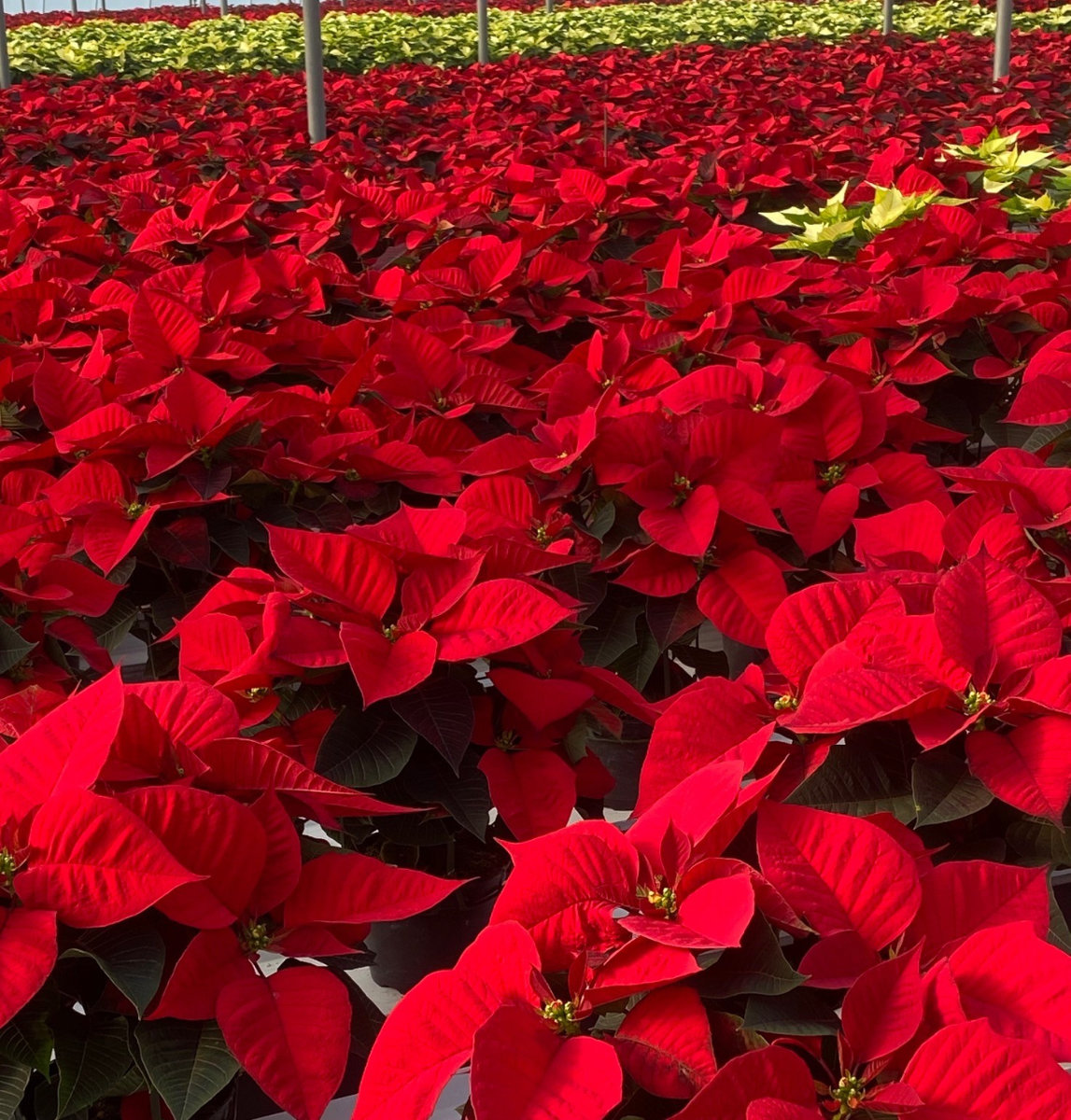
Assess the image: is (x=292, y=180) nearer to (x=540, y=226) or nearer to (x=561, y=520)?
(x=540, y=226)

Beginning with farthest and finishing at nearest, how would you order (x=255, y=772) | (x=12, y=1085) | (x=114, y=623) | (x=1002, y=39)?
1. (x=1002, y=39)
2. (x=114, y=623)
3. (x=255, y=772)
4. (x=12, y=1085)

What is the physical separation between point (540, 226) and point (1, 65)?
4.68 meters

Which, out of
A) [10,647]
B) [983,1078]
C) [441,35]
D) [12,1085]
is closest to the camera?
[983,1078]

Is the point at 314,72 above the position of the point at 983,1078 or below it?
below

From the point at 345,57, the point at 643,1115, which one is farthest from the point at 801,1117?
the point at 345,57

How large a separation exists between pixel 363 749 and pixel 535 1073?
422 millimetres

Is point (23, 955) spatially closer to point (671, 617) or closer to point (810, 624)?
point (810, 624)

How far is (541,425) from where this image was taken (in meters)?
1.32

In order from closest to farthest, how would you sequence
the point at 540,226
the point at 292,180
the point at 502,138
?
the point at 540,226, the point at 292,180, the point at 502,138

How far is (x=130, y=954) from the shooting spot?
637 mm

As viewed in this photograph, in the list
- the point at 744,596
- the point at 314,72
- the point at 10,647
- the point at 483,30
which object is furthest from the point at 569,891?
the point at 483,30

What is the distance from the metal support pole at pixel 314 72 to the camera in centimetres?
369

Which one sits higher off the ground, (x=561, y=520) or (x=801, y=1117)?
(x=801, y=1117)

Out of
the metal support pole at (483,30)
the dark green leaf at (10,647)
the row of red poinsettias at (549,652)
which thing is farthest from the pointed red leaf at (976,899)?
the metal support pole at (483,30)
